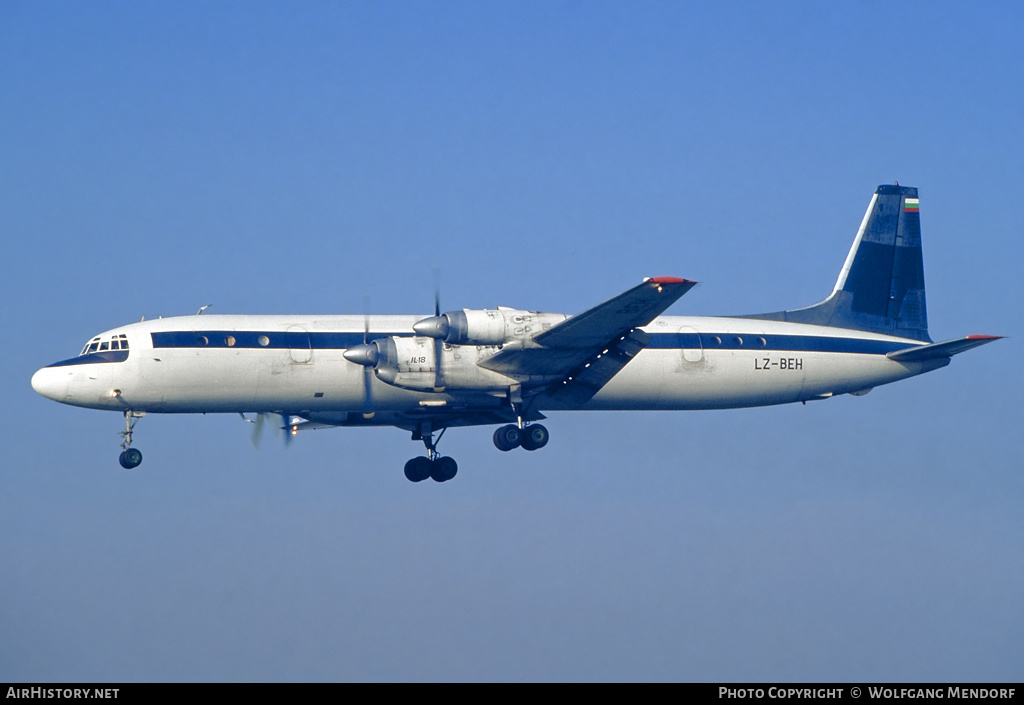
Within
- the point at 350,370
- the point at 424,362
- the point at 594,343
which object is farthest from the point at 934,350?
the point at 350,370

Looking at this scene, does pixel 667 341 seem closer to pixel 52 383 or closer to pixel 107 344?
pixel 107 344

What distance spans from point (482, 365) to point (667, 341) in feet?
18.0

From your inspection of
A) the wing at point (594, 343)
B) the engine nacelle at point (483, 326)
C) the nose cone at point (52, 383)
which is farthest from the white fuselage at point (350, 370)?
the engine nacelle at point (483, 326)

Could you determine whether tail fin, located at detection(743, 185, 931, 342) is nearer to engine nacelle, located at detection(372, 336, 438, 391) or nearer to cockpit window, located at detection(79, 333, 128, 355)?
engine nacelle, located at detection(372, 336, 438, 391)

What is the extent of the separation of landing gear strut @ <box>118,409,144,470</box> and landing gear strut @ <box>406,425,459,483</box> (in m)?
7.88

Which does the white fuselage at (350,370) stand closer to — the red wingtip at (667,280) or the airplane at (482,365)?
the airplane at (482,365)

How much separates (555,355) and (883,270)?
40.3 feet

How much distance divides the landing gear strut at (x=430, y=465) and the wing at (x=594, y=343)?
182 inches

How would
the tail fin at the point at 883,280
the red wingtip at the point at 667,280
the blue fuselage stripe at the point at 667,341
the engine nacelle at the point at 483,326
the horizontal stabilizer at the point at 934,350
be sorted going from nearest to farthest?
the red wingtip at the point at 667,280 < the engine nacelle at the point at 483,326 < the blue fuselage stripe at the point at 667,341 < the horizontal stabilizer at the point at 934,350 < the tail fin at the point at 883,280

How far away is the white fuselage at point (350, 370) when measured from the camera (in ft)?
101

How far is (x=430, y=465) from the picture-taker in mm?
35844
